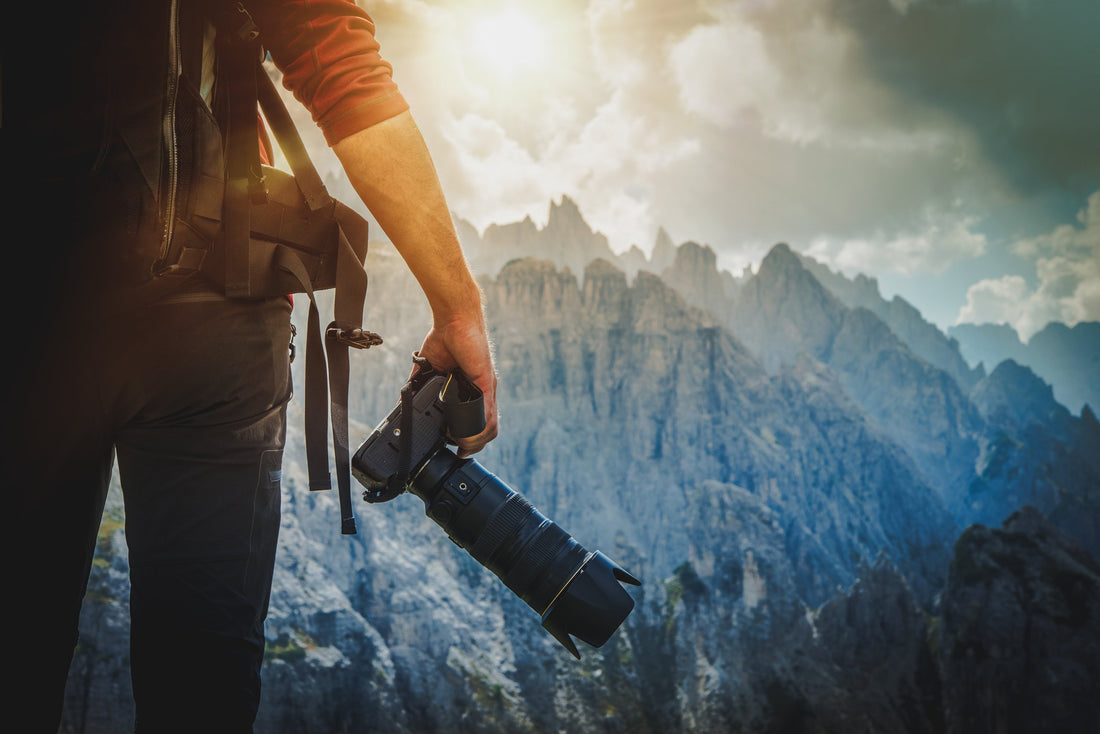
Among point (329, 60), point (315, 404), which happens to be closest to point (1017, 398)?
point (315, 404)

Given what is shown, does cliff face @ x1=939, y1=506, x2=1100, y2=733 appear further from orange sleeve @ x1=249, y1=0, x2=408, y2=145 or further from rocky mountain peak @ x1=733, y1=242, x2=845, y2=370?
rocky mountain peak @ x1=733, y1=242, x2=845, y2=370

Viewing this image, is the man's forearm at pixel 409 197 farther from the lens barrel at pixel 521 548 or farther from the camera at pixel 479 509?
the lens barrel at pixel 521 548

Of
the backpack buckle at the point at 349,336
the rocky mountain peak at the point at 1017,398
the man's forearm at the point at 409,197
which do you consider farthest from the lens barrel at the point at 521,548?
the rocky mountain peak at the point at 1017,398

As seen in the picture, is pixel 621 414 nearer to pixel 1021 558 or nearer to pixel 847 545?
pixel 847 545

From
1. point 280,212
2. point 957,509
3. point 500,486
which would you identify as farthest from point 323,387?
point 957,509

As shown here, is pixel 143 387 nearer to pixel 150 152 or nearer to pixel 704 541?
pixel 150 152

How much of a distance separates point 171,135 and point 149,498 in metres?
0.97

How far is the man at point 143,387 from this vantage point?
5.09ft

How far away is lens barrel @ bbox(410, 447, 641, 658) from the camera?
7.38ft

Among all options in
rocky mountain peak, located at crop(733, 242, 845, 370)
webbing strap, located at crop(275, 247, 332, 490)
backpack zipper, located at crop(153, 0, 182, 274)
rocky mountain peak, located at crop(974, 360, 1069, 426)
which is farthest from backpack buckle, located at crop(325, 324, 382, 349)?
rocky mountain peak, located at crop(974, 360, 1069, 426)

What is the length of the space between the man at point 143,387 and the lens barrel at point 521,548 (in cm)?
60

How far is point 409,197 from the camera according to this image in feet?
6.18

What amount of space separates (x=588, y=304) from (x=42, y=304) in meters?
136

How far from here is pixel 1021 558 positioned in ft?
213
